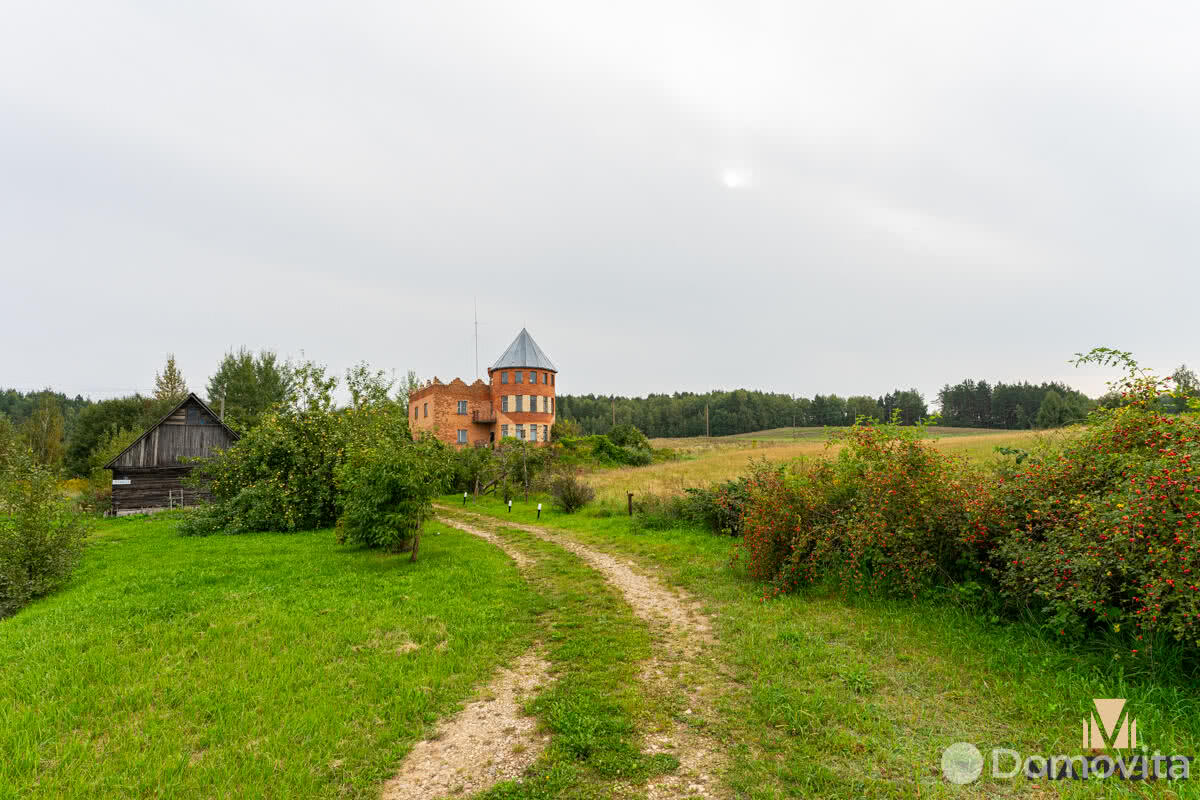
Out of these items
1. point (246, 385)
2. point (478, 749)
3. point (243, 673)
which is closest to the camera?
point (478, 749)

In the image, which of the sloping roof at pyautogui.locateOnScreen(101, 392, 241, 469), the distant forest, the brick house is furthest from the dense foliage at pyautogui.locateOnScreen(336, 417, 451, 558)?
the distant forest

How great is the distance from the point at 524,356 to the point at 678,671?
38786 mm

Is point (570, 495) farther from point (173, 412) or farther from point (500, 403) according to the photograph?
point (500, 403)

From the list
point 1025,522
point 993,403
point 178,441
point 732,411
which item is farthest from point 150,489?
point 993,403

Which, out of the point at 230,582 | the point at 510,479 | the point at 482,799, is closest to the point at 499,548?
the point at 230,582

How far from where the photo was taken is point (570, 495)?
2078 cm

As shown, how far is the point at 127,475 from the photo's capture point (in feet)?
86.5

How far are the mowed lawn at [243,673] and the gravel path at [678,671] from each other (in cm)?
195

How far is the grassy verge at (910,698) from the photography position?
397 cm

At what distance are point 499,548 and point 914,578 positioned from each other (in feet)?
32.1

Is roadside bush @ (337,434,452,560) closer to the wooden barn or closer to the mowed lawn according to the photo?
the mowed lawn

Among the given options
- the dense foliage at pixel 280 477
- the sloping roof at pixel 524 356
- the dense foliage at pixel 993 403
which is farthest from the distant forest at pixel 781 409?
the dense foliage at pixel 280 477

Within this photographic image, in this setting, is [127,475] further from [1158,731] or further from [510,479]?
[1158,731]

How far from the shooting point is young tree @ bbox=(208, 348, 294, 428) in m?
52.5
